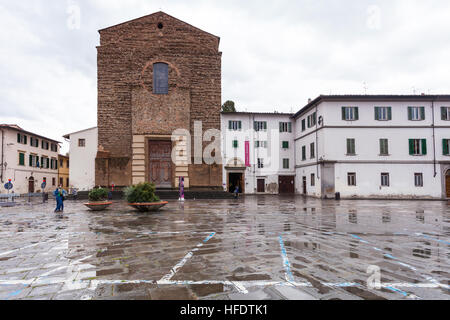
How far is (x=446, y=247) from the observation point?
5.85 metres

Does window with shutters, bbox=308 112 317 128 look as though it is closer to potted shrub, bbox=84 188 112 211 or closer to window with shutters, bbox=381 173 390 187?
window with shutters, bbox=381 173 390 187

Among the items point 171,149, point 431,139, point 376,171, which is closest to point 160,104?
point 171,149

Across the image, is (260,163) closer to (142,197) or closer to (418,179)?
(418,179)

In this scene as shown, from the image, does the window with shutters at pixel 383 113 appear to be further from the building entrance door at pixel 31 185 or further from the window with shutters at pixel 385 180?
the building entrance door at pixel 31 185

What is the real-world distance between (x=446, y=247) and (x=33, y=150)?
1633 inches

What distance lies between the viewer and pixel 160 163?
2367cm

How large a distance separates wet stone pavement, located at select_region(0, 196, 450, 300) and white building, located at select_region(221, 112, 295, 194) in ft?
70.9

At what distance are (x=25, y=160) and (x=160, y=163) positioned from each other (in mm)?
20672

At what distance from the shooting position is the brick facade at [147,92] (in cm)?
2297

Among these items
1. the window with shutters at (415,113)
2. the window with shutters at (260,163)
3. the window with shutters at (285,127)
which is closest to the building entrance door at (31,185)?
the window with shutters at (260,163)

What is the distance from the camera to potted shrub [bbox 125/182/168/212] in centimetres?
1220

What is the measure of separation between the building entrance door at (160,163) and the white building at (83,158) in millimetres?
4908

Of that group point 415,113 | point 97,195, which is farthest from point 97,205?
point 415,113
